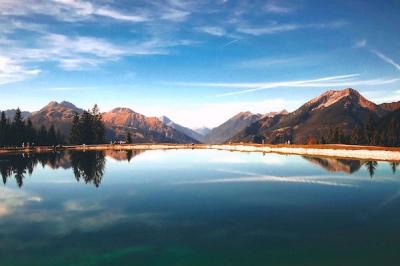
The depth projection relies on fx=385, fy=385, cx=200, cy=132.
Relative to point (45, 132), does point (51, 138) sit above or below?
below

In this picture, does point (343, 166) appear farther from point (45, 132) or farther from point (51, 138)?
point (45, 132)

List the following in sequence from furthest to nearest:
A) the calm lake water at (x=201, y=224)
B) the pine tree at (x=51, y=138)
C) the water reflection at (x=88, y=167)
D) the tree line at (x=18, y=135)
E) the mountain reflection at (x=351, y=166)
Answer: the pine tree at (x=51, y=138)
the tree line at (x=18, y=135)
the mountain reflection at (x=351, y=166)
the water reflection at (x=88, y=167)
the calm lake water at (x=201, y=224)

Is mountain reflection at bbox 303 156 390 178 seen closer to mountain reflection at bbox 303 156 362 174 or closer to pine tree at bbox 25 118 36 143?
mountain reflection at bbox 303 156 362 174

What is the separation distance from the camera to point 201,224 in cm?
2217

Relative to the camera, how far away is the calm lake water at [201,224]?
1656 cm

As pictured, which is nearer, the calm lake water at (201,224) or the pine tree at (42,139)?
the calm lake water at (201,224)

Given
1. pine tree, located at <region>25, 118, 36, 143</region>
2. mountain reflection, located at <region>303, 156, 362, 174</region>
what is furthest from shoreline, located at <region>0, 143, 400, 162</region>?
pine tree, located at <region>25, 118, 36, 143</region>

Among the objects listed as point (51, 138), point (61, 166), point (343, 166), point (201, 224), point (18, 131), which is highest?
point (18, 131)

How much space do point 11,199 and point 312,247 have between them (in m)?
24.9

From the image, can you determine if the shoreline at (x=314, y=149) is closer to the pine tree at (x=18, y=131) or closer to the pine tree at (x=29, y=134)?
the pine tree at (x=18, y=131)

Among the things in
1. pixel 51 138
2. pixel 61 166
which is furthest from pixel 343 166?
pixel 51 138

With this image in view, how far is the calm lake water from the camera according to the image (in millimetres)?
16562

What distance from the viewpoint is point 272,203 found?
94.4 feet

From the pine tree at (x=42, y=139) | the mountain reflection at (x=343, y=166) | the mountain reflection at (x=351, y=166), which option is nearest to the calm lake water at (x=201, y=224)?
the mountain reflection at (x=351, y=166)
